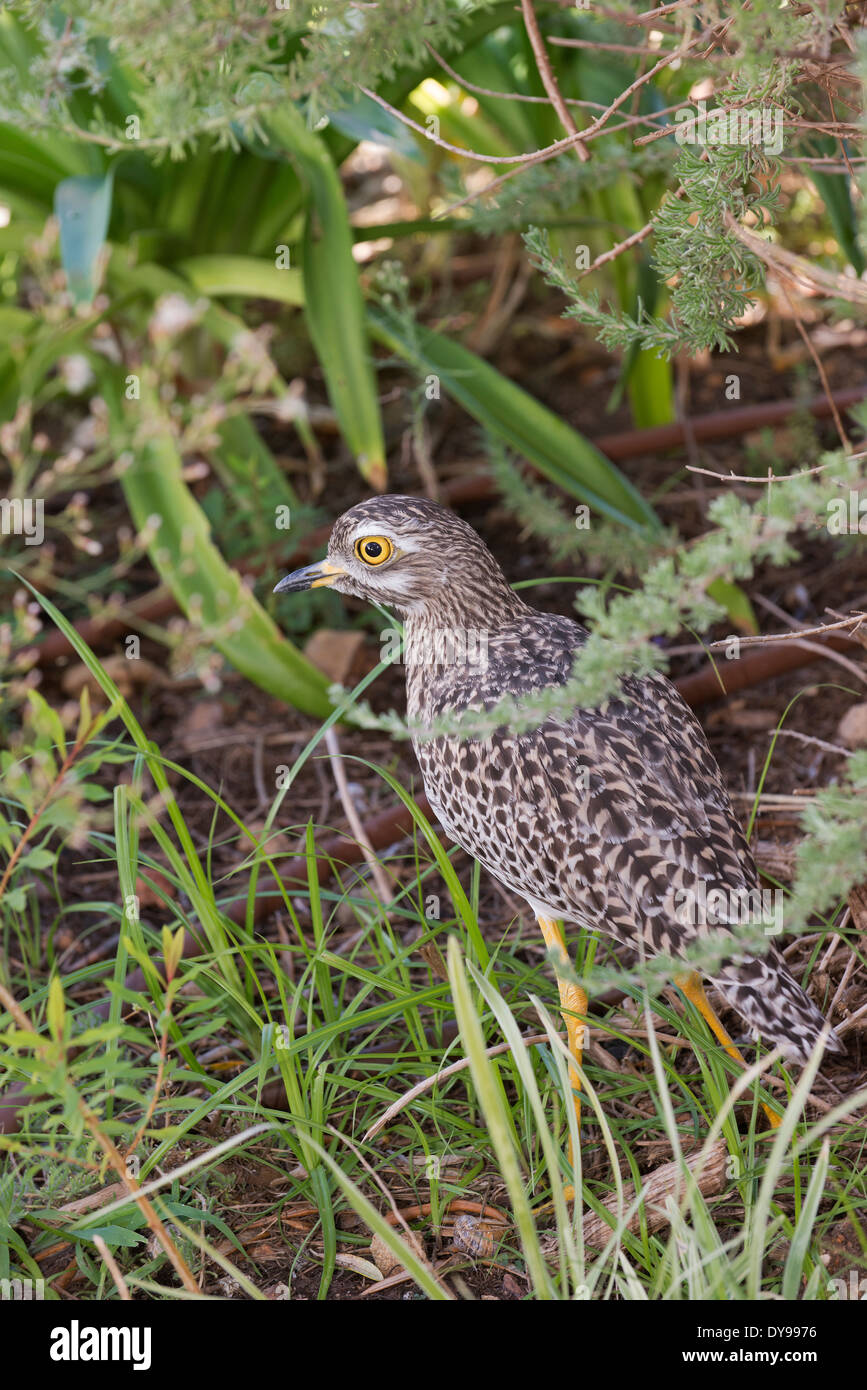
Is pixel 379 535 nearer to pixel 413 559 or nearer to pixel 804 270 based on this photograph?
pixel 413 559

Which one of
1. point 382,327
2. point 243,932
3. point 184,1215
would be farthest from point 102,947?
point 382,327

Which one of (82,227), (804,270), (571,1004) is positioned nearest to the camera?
(804,270)

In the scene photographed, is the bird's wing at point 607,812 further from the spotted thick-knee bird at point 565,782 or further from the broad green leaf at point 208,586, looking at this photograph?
the broad green leaf at point 208,586

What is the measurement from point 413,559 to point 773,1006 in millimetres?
1131

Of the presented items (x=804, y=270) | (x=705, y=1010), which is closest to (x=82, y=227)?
(x=804, y=270)

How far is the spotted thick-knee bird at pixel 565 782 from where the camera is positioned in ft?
7.71

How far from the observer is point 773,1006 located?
2.29 metres

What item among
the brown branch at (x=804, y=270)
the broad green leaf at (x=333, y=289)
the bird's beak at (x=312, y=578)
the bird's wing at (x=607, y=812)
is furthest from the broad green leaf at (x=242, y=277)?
the brown branch at (x=804, y=270)

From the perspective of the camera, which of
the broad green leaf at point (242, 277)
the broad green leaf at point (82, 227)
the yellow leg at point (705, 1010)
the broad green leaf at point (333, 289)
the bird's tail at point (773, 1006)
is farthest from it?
the broad green leaf at point (242, 277)

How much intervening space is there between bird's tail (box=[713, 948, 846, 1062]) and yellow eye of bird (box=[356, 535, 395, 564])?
1.06 metres

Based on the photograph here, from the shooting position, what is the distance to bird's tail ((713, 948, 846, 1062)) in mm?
2271

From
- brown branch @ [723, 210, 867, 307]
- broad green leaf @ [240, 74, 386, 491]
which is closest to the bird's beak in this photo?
broad green leaf @ [240, 74, 386, 491]

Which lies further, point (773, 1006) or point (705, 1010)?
point (705, 1010)

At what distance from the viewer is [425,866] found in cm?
351
